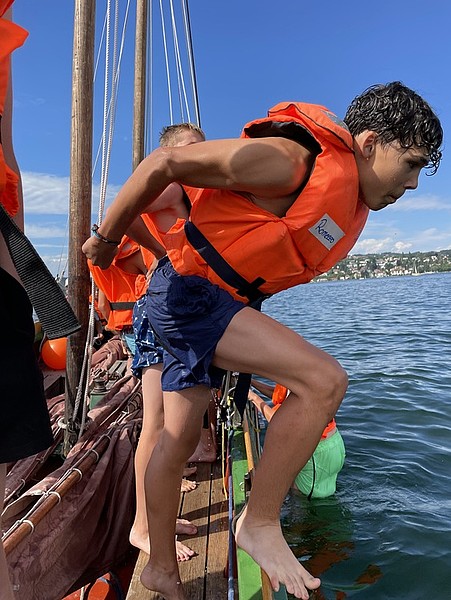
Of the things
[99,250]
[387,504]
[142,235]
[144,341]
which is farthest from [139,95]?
[99,250]

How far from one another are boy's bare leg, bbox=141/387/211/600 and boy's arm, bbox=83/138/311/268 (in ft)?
2.47

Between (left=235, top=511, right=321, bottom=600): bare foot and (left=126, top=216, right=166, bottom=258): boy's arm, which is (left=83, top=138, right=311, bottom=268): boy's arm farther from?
(left=235, top=511, right=321, bottom=600): bare foot

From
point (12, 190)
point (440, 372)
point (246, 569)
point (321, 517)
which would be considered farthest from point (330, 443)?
point (440, 372)

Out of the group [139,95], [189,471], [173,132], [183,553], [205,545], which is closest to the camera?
[183,553]

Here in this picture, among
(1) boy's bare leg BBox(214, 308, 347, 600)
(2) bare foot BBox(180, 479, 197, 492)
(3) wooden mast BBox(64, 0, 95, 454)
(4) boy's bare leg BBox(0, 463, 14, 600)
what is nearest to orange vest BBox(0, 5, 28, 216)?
(4) boy's bare leg BBox(0, 463, 14, 600)

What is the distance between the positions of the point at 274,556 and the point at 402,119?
5.19 feet

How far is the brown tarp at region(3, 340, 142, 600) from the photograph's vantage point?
2.33 meters

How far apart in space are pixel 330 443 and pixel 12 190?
4095 mm

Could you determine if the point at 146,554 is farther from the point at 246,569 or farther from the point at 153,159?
the point at 153,159

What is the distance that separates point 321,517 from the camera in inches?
195

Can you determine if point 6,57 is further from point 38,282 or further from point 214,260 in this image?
point 214,260

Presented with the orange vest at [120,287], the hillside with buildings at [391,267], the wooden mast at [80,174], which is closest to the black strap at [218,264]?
the wooden mast at [80,174]

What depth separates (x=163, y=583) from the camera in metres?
2.09

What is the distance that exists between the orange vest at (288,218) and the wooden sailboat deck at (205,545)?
1321 mm
